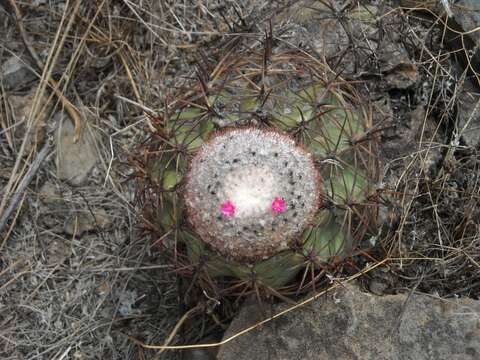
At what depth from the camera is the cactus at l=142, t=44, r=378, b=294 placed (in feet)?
6.23

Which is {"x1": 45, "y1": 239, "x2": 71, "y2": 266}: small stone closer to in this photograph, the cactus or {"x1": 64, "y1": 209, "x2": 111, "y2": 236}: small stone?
{"x1": 64, "y1": 209, "x2": 111, "y2": 236}: small stone

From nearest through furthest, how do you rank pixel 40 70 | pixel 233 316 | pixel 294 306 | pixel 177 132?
1. pixel 177 132
2. pixel 294 306
3. pixel 233 316
4. pixel 40 70

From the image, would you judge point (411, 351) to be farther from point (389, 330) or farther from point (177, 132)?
point (177, 132)

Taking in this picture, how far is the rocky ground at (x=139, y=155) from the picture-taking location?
7.95ft

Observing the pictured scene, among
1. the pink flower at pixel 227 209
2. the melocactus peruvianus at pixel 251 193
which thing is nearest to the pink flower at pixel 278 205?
the melocactus peruvianus at pixel 251 193

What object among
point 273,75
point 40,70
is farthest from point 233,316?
point 40,70

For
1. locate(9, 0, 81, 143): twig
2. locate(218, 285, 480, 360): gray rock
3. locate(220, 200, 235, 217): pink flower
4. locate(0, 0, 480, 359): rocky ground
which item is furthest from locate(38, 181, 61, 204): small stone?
locate(220, 200, 235, 217): pink flower

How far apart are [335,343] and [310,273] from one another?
0.31 metres

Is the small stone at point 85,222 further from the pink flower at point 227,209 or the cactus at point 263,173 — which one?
the pink flower at point 227,209

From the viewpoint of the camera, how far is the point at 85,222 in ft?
10.2

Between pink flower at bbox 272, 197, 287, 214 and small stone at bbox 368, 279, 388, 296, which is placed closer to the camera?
pink flower at bbox 272, 197, 287, 214

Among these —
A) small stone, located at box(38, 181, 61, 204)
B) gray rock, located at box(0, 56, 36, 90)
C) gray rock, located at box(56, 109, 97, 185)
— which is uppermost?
gray rock, located at box(0, 56, 36, 90)

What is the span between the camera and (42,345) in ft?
9.42

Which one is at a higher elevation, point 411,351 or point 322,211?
point 322,211
